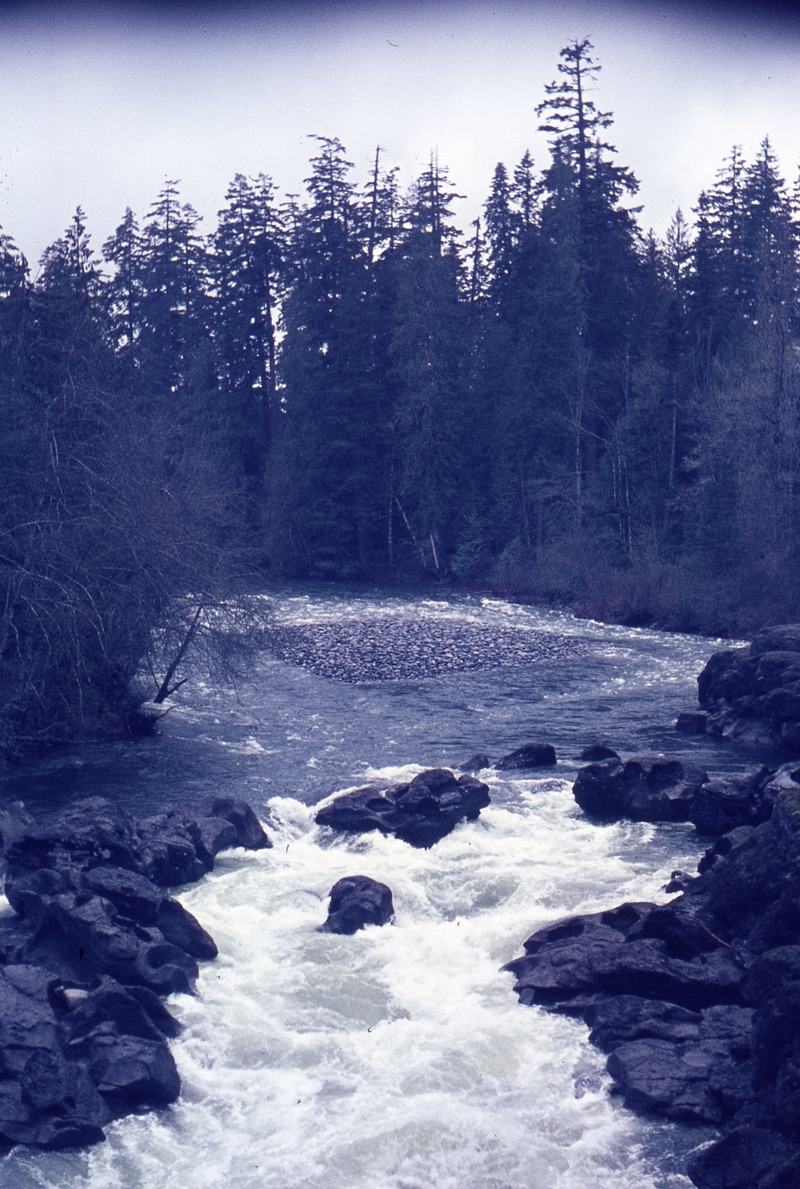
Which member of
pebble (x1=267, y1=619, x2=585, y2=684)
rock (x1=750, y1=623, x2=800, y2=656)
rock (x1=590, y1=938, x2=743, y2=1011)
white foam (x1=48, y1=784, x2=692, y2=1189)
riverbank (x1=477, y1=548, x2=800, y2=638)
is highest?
riverbank (x1=477, y1=548, x2=800, y2=638)

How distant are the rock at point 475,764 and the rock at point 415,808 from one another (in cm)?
185

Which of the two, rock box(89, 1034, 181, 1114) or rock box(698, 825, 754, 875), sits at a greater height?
rock box(698, 825, 754, 875)

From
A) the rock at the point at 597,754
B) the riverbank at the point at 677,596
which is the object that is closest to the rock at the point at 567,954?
the rock at the point at 597,754

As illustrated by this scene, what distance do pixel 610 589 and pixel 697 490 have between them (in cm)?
586

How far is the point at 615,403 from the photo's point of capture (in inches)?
1987

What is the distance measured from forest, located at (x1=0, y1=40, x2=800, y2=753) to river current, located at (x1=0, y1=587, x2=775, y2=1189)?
21.1ft

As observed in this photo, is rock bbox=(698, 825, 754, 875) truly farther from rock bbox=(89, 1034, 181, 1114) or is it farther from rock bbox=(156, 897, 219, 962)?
rock bbox=(89, 1034, 181, 1114)

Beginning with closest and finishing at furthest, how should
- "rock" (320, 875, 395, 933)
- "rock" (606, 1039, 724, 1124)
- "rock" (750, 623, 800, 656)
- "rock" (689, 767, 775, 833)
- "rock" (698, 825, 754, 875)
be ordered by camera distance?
1. "rock" (606, 1039, 724, 1124)
2. "rock" (320, 875, 395, 933)
3. "rock" (698, 825, 754, 875)
4. "rock" (689, 767, 775, 833)
5. "rock" (750, 623, 800, 656)

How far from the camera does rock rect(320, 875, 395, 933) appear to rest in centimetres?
1287

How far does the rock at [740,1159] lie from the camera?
316 inches

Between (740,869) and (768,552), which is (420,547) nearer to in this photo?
(768,552)

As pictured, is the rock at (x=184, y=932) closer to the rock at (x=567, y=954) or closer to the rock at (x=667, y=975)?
the rock at (x=567, y=954)

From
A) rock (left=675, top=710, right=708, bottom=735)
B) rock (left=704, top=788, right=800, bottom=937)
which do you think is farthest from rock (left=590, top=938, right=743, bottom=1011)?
rock (left=675, top=710, right=708, bottom=735)

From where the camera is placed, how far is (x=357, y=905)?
1297cm
